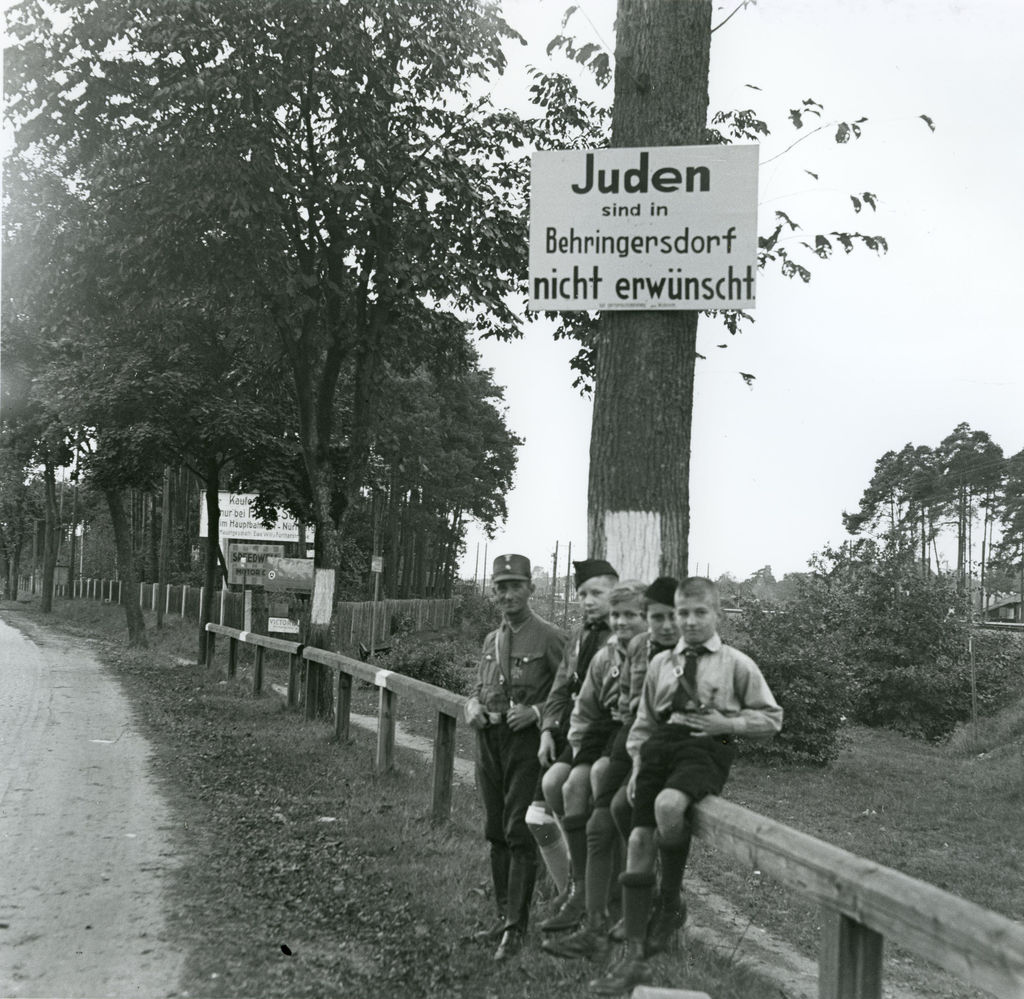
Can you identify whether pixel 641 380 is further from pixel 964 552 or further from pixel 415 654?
pixel 964 552

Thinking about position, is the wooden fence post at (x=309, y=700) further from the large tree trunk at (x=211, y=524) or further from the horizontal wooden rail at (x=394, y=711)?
the large tree trunk at (x=211, y=524)

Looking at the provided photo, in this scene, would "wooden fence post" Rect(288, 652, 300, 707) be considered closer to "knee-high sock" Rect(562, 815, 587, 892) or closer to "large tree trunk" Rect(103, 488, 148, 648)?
"knee-high sock" Rect(562, 815, 587, 892)

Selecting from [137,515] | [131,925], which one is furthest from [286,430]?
[137,515]

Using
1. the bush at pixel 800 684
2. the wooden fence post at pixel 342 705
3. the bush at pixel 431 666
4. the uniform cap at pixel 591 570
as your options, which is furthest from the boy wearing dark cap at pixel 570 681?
the bush at pixel 431 666

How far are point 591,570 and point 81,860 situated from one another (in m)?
3.86

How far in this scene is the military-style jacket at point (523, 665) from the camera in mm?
5934

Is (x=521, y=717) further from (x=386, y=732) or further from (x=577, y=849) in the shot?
(x=386, y=732)

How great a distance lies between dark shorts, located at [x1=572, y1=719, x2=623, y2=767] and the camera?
5383mm

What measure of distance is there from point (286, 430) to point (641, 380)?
19278 mm

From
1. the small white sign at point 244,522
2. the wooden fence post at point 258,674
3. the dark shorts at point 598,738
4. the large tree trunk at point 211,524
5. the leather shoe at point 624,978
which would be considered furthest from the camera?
the small white sign at point 244,522

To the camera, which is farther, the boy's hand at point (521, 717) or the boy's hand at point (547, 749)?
the boy's hand at point (521, 717)

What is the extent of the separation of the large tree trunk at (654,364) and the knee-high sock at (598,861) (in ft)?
3.88

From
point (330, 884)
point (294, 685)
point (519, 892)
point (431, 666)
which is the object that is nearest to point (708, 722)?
point (519, 892)

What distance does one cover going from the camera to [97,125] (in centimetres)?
1352
